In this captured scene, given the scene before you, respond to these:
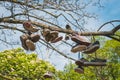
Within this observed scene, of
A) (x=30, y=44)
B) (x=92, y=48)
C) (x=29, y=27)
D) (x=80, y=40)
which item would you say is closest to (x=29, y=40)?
(x=30, y=44)

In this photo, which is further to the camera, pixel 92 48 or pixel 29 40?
pixel 92 48

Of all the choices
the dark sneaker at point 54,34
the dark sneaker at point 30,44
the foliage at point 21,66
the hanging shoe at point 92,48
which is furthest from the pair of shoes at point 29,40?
the foliage at point 21,66

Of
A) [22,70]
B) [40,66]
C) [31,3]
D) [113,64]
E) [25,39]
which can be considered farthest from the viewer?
[113,64]

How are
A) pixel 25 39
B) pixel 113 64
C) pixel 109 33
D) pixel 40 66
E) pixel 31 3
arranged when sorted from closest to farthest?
pixel 25 39 → pixel 109 33 → pixel 31 3 → pixel 40 66 → pixel 113 64

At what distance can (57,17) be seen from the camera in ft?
23.8

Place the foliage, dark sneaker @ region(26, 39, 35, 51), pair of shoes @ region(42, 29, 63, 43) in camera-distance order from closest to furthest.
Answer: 1. dark sneaker @ region(26, 39, 35, 51)
2. pair of shoes @ region(42, 29, 63, 43)
3. the foliage

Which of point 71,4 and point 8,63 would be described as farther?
point 8,63

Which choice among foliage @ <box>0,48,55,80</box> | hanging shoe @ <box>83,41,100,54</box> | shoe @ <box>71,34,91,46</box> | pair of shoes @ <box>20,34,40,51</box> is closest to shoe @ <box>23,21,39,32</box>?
pair of shoes @ <box>20,34,40,51</box>

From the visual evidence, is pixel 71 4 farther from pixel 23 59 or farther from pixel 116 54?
pixel 116 54

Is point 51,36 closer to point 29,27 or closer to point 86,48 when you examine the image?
point 29,27

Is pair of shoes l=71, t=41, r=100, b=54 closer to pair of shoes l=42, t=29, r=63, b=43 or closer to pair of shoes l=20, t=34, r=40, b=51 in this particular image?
pair of shoes l=42, t=29, r=63, b=43

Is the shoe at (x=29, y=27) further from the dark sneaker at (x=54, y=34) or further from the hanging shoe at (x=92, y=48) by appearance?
the hanging shoe at (x=92, y=48)

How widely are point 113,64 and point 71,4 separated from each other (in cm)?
1794

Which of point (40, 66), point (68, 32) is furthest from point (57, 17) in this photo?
point (40, 66)
